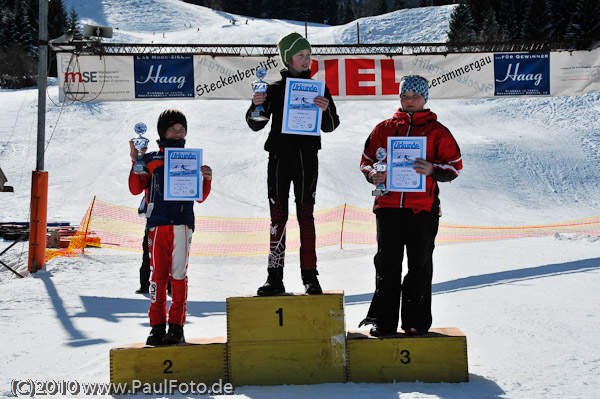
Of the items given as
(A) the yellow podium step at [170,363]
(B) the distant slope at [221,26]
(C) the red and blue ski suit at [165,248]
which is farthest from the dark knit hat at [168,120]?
(B) the distant slope at [221,26]

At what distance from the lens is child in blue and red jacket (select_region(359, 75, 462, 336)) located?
14.8 feet

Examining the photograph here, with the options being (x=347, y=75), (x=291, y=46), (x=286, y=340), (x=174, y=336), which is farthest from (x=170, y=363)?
(x=347, y=75)

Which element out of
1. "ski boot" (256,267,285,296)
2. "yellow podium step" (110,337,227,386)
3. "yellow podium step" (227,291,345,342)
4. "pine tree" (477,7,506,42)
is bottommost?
"yellow podium step" (110,337,227,386)

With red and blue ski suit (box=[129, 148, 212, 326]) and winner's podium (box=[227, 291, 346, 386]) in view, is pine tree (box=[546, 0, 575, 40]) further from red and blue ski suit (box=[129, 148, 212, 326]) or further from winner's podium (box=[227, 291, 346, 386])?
winner's podium (box=[227, 291, 346, 386])

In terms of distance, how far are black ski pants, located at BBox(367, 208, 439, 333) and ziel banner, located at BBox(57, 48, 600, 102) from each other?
7136 mm

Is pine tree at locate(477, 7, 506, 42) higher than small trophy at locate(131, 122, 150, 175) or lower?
higher

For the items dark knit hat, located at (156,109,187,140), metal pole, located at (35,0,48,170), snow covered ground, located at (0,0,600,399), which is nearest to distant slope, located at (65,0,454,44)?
snow covered ground, located at (0,0,600,399)

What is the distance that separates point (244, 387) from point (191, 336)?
6.33 feet

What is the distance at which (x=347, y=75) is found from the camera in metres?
11.9

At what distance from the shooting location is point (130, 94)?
11.6 m

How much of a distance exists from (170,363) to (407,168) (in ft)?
6.57

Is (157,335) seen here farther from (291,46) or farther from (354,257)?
(354,257)

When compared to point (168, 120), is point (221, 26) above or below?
above

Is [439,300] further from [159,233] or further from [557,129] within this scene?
[557,129]
